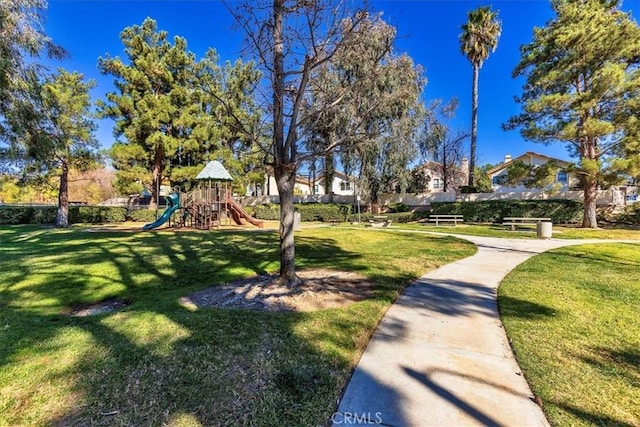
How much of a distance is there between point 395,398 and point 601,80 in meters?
18.2

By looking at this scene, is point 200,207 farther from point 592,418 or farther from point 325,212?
point 592,418

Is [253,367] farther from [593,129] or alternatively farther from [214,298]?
[593,129]

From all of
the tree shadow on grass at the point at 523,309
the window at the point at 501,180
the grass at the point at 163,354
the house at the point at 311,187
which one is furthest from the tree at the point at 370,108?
the house at the point at 311,187

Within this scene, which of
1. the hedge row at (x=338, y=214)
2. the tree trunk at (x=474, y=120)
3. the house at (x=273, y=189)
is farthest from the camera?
the house at (x=273, y=189)

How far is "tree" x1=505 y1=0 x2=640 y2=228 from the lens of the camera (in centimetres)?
1416

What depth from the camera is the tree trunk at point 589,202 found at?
15508mm

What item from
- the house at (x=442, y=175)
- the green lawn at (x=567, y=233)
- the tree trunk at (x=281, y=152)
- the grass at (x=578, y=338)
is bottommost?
the grass at (x=578, y=338)

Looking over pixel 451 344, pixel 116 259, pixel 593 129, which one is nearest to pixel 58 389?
pixel 451 344

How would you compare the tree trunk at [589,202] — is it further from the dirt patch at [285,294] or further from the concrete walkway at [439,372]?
the dirt patch at [285,294]

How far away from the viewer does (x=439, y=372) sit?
104 inches

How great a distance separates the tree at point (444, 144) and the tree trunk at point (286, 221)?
775 inches

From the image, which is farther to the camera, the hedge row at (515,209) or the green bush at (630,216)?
the hedge row at (515,209)

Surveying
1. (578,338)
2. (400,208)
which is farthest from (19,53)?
(400,208)

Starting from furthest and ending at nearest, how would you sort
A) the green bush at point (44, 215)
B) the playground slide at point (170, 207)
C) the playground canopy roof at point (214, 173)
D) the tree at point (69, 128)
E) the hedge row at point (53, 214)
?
the green bush at point (44, 215), the hedge row at point (53, 214), the playground canopy roof at point (214, 173), the tree at point (69, 128), the playground slide at point (170, 207)
